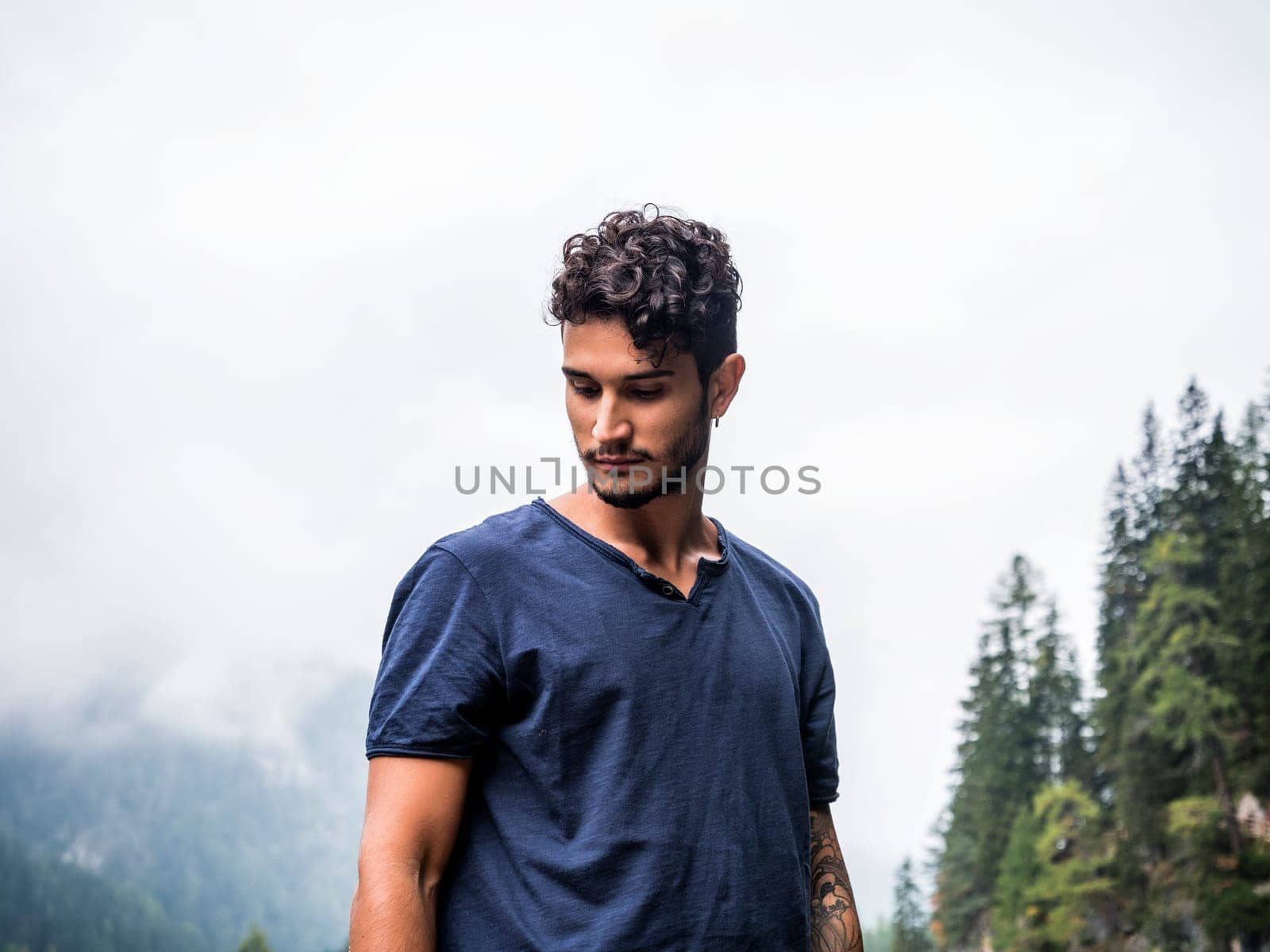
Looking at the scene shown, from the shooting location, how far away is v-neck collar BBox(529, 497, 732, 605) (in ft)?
6.66

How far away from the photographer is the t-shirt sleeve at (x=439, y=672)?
5.89ft

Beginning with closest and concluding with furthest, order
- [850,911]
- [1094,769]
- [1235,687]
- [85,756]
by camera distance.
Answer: [850,911], [1235,687], [1094,769], [85,756]

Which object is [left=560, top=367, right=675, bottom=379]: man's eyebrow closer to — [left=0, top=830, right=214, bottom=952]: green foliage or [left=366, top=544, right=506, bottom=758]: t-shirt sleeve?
[left=366, top=544, right=506, bottom=758]: t-shirt sleeve

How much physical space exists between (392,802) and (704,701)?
21.2 inches

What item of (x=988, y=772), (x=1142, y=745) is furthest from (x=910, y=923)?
(x=1142, y=745)

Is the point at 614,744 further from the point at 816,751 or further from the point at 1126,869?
the point at 1126,869

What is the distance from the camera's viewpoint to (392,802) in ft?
A: 5.81

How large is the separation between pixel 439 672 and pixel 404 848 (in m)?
0.26

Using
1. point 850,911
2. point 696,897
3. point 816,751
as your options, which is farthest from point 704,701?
point 850,911

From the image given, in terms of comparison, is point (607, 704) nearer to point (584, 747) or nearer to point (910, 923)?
point (584, 747)

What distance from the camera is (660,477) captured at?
82.6 inches

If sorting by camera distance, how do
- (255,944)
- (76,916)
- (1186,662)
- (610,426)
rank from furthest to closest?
(76,916) < (255,944) < (1186,662) < (610,426)

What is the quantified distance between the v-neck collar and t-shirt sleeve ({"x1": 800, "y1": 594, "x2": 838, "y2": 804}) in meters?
0.34

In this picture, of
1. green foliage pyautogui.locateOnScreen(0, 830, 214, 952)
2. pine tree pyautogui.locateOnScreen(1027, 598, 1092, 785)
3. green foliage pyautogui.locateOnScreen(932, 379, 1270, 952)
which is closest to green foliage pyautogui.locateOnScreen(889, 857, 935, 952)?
green foliage pyautogui.locateOnScreen(932, 379, 1270, 952)
